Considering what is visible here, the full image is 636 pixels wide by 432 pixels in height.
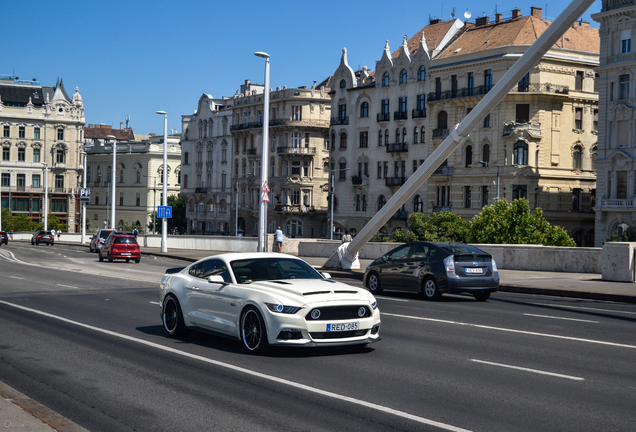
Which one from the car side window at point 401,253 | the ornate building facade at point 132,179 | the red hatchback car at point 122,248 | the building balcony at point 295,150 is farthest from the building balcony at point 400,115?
the car side window at point 401,253

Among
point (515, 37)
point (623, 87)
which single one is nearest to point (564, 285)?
point (623, 87)

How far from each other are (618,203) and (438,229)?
14.4 m

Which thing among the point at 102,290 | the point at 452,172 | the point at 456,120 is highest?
the point at 456,120

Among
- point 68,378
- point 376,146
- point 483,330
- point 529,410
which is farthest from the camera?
point 376,146

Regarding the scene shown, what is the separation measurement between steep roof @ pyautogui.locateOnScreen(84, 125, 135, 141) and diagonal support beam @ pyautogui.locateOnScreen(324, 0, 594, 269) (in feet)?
428

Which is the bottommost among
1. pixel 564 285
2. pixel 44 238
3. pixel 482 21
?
pixel 44 238

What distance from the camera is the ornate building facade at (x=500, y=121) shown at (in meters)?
68.8

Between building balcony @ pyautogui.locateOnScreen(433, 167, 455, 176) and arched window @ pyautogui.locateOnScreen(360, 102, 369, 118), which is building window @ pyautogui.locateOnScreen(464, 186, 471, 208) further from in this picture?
arched window @ pyautogui.locateOnScreen(360, 102, 369, 118)

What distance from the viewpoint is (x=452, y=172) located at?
73.9m

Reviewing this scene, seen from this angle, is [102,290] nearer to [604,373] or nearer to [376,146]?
[604,373]

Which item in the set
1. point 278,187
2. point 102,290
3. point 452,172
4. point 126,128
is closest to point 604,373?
point 102,290

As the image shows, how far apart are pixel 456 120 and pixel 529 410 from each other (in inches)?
2652

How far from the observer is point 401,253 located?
840 inches

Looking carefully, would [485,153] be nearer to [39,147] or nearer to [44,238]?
[44,238]
